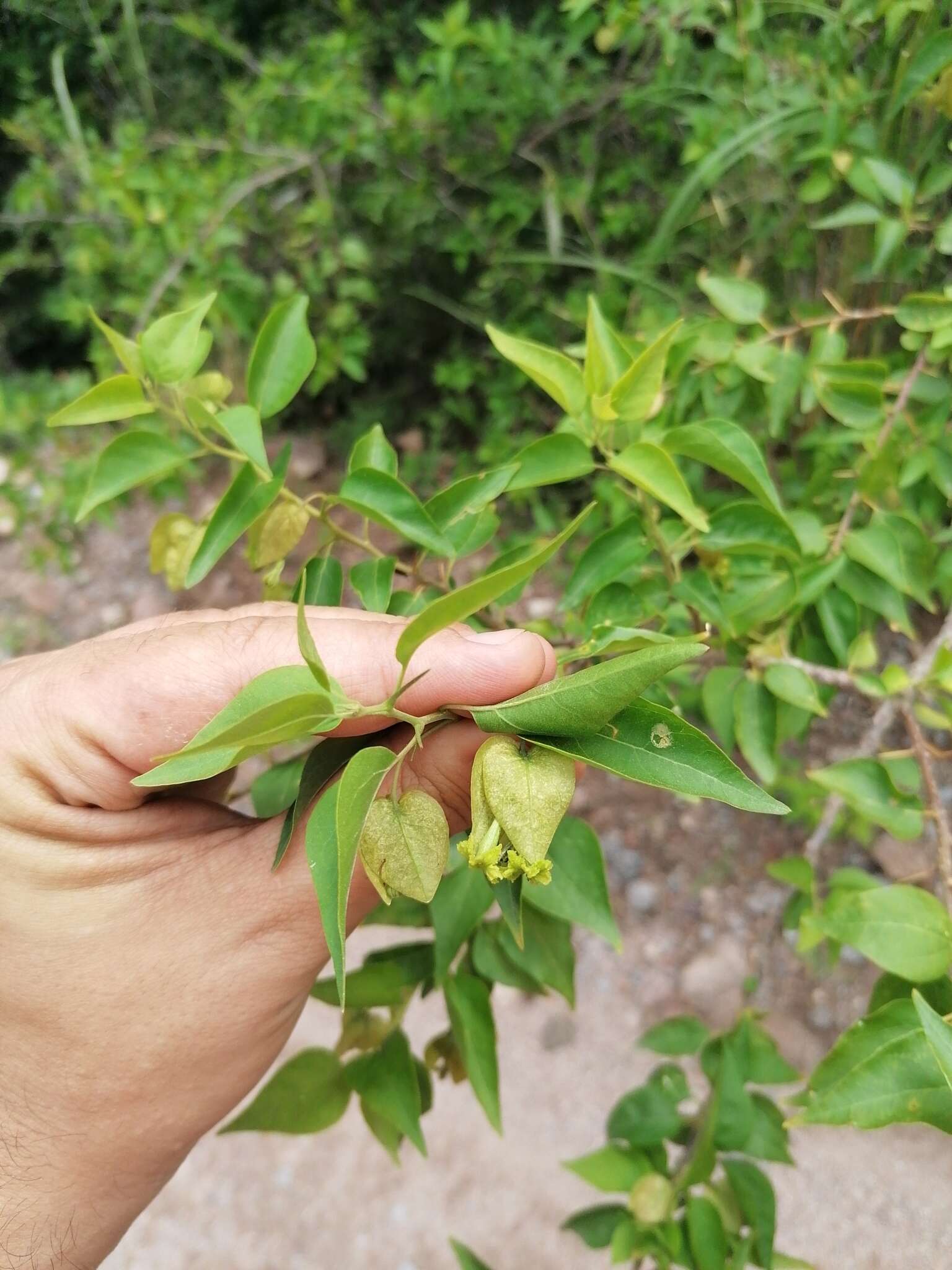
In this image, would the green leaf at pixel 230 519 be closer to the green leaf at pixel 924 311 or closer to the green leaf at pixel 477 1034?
the green leaf at pixel 477 1034

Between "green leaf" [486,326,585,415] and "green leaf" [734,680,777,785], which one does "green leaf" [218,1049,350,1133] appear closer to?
"green leaf" [734,680,777,785]

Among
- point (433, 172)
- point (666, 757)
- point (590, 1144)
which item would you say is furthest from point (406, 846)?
point (433, 172)

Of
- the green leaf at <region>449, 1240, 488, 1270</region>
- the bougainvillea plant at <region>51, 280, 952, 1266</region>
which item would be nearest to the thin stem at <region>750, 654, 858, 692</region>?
the bougainvillea plant at <region>51, 280, 952, 1266</region>

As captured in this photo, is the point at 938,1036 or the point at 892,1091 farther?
the point at 892,1091

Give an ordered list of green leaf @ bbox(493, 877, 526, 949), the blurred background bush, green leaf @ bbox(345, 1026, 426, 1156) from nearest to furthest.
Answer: green leaf @ bbox(493, 877, 526, 949), green leaf @ bbox(345, 1026, 426, 1156), the blurred background bush

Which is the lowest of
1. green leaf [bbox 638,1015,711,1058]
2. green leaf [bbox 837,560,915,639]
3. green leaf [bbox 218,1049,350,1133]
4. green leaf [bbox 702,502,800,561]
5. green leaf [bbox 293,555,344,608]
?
green leaf [bbox 638,1015,711,1058]

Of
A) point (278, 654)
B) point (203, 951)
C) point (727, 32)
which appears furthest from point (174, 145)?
→ point (203, 951)

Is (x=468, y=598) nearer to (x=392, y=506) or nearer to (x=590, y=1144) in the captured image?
(x=392, y=506)

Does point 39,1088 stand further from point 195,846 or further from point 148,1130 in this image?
point 195,846
